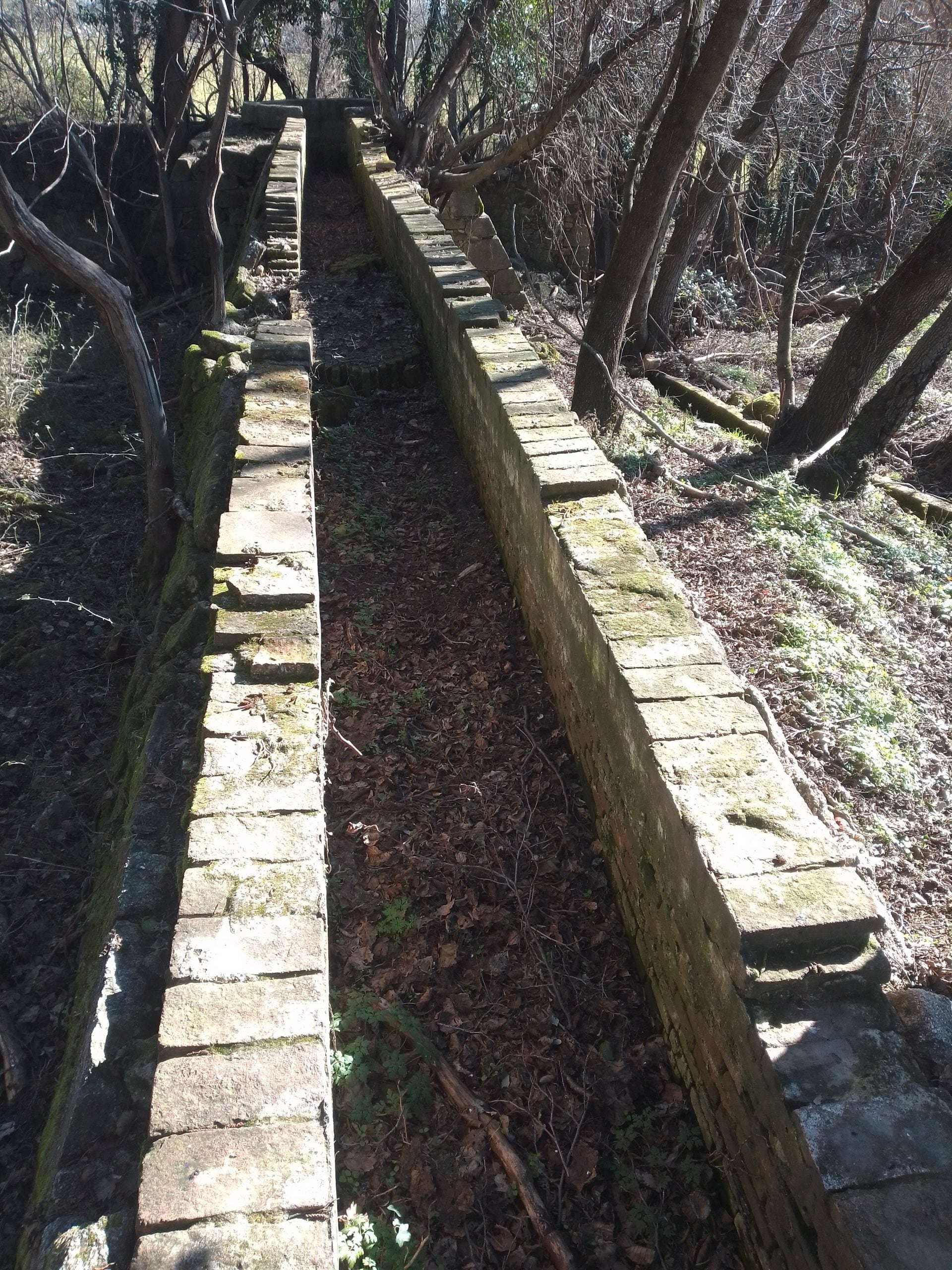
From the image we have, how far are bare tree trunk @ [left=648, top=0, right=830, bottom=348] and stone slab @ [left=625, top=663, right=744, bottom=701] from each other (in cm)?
685

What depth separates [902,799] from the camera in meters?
3.70

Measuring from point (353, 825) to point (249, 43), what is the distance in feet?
50.2

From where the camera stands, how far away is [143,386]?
21.1 feet

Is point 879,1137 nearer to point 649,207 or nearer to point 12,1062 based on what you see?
point 12,1062

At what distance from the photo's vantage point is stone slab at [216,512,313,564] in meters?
3.74

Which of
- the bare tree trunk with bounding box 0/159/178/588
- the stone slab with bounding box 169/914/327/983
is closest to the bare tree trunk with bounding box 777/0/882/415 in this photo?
the bare tree trunk with bounding box 0/159/178/588

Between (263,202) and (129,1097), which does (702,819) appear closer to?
(129,1097)

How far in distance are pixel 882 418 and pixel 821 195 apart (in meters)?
1.90

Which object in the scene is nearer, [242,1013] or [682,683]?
[242,1013]

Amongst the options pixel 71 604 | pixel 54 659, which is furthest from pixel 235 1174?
pixel 71 604

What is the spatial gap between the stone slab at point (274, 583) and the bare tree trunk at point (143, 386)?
2936 millimetres

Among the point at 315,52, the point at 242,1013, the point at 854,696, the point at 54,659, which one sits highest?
the point at 315,52

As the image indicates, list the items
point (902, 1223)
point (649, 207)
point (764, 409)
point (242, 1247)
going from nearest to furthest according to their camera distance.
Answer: point (242, 1247), point (902, 1223), point (649, 207), point (764, 409)

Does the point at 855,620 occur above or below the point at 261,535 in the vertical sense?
below
